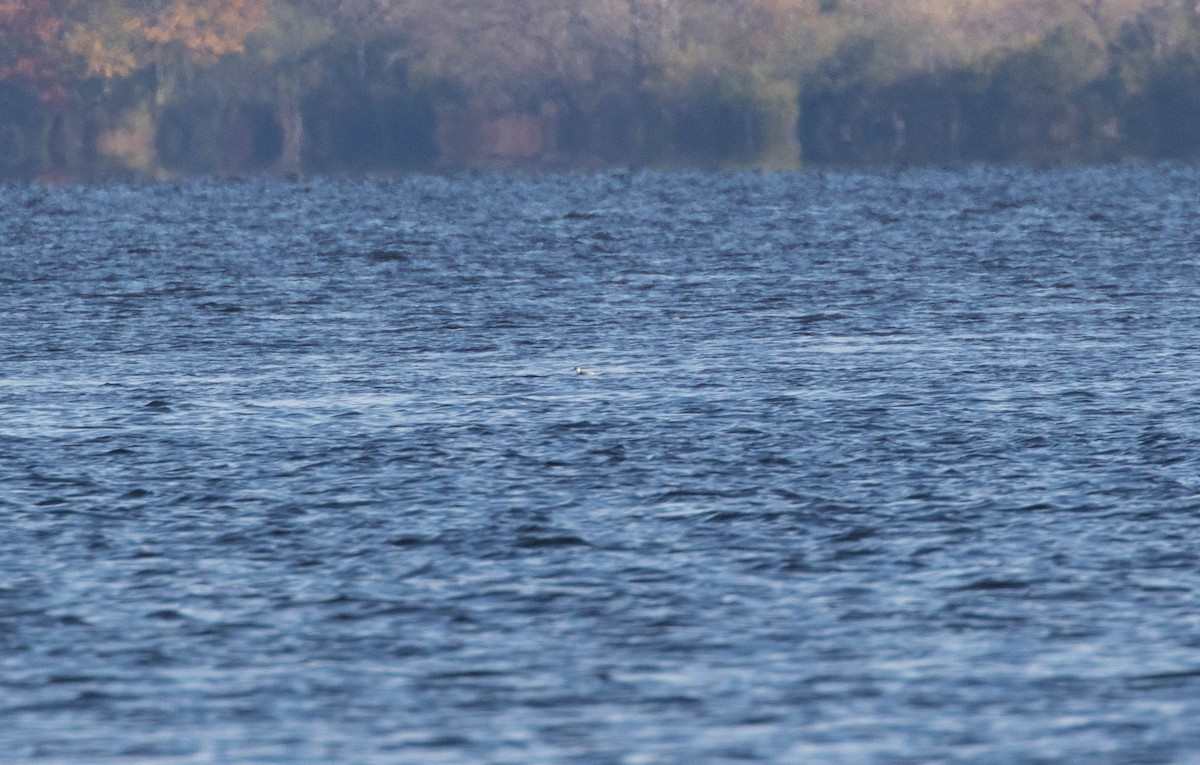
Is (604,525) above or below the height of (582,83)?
below

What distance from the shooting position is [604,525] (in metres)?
23.2

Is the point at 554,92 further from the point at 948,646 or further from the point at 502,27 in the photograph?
the point at 948,646

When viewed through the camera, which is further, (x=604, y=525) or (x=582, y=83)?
(x=582, y=83)

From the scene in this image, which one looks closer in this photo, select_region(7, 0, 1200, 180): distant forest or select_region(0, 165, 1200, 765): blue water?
select_region(0, 165, 1200, 765): blue water

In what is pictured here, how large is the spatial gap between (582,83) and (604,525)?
15351cm

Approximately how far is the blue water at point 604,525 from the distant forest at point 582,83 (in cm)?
11398

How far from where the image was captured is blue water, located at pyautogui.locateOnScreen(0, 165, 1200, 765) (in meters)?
16.6

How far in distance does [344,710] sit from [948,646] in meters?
5.10

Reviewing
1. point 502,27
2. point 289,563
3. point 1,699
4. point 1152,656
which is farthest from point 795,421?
point 502,27

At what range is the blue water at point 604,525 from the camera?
16562mm

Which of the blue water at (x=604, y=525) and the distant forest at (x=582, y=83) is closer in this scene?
the blue water at (x=604, y=525)

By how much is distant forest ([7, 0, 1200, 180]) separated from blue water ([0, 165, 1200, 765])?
114 metres

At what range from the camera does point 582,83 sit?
573 feet

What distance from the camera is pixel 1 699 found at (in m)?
17.2
